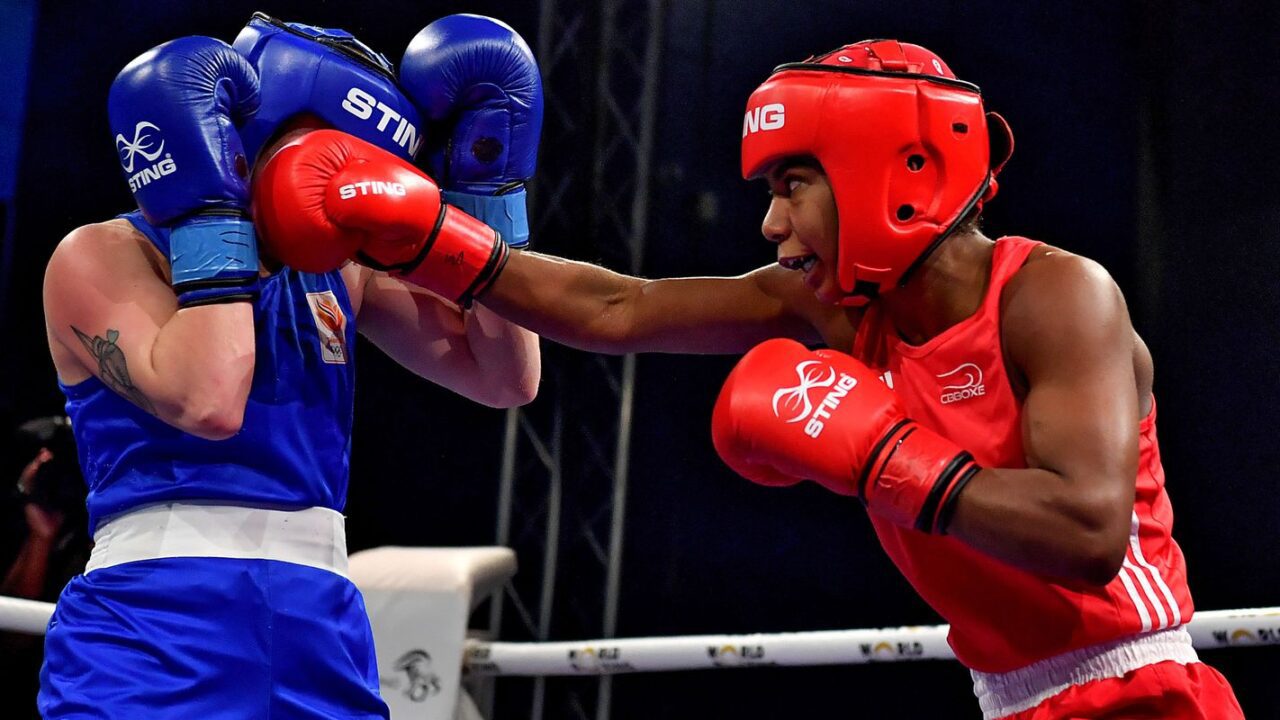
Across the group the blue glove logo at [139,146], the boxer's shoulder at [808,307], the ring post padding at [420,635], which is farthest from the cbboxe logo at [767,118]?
the ring post padding at [420,635]

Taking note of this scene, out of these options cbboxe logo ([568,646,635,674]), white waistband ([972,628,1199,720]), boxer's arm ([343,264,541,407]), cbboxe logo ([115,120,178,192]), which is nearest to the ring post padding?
cbboxe logo ([568,646,635,674])

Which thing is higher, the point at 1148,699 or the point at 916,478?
the point at 916,478

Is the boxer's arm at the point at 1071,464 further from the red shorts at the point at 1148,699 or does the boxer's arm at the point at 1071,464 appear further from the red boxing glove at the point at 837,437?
the red shorts at the point at 1148,699

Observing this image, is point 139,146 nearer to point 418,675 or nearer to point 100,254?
point 100,254

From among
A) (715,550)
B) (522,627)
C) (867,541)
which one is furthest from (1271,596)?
(522,627)

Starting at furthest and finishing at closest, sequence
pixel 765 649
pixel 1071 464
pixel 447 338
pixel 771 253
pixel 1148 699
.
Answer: pixel 771 253 < pixel 765 649 < pixel 447 338 < pixel 1148 699 < pixel 1071 464

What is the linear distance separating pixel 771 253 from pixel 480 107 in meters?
2.43

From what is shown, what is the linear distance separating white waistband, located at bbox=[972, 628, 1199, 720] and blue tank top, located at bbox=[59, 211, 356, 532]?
108 centimetres

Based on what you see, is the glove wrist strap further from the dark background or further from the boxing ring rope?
the dark background

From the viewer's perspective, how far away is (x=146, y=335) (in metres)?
1.80

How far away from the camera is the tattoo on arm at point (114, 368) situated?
1.79m

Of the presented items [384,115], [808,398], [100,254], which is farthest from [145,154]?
[808,398]

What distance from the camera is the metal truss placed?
4.41 m

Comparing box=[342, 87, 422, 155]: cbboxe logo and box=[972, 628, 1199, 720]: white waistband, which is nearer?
box=[972, 628, 1199, 720]: white waistband
